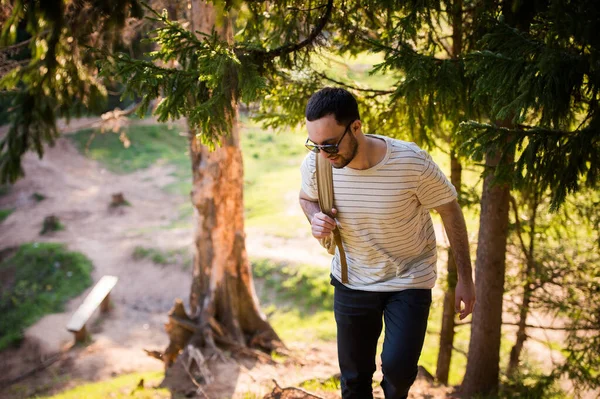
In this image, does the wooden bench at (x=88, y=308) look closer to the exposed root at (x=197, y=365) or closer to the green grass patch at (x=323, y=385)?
the exposed root at (x=197, y=365)

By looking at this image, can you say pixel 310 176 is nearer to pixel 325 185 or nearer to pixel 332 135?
pixel 325 185

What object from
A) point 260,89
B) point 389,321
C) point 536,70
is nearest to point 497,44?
point 536,70

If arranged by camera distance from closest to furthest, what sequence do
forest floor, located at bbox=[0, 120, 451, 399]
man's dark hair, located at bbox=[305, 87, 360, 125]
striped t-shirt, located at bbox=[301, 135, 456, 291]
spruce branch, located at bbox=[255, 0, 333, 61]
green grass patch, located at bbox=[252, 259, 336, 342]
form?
man's dark hair, located at bbox=[305, 87, 360, 125] → striped t-shirt, located at bbox=[301, 135, 456, 291] → spruce branch, located at bbox=[255, 0, 333, 61] → forest floor, located at bbox=[0, 120, 451, 399] → green grass patch, located at bbox=[252, 259, 336, 342]

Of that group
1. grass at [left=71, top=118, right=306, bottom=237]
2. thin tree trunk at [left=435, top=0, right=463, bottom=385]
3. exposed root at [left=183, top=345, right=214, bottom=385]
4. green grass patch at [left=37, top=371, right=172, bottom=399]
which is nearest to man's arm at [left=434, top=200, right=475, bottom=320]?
thin tree trunk at [left=435, top=0, right=463, bottom=385]

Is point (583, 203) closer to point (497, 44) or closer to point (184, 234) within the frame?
point (497, 44)

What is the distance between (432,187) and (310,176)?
0.82 metres

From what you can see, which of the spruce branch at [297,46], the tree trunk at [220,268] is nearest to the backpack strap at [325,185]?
the spruce branch at [297,46]

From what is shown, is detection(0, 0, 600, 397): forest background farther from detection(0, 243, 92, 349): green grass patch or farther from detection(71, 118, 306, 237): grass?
detection(71, 118, 306, 237): grass

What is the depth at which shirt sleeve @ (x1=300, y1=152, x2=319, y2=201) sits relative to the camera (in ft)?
12.1

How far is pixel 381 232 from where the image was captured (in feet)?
11.5

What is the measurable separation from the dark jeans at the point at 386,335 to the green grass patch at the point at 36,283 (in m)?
11.3

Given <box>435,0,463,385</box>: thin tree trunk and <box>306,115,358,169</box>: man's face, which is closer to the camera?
<box>306,115,358,169</box>: man's face

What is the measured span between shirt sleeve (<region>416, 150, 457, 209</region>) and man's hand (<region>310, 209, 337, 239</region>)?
1.90ft

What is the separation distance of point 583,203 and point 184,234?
40.6ft
